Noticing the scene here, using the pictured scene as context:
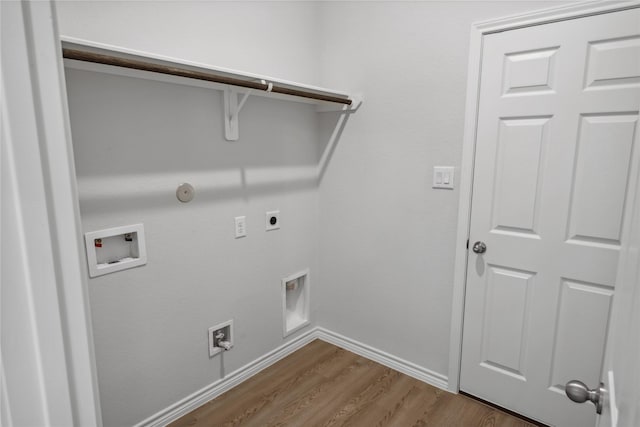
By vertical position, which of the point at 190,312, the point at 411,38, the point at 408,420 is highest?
the point at 411,38

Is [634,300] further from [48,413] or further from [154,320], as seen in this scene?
[154,320]

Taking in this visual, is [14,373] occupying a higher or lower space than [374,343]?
higher

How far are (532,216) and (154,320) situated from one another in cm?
194

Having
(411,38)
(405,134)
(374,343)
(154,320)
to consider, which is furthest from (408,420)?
(411,38)

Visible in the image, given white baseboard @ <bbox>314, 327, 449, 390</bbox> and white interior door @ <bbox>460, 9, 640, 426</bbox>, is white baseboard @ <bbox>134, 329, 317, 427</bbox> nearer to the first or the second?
white baseboard @ <bbox>314, 327, 449, 390</bbox>

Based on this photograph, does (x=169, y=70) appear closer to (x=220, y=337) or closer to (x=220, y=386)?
(x=220, y=337)

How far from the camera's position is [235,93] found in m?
1.93

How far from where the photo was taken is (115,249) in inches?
64.0

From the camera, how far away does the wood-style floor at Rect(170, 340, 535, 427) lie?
193 centimetres

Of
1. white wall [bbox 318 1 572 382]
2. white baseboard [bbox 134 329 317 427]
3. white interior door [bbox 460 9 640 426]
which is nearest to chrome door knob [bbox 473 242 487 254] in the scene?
white interior door [bbox 460 9 640 426]

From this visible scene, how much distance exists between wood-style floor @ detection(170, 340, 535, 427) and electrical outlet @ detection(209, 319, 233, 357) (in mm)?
298

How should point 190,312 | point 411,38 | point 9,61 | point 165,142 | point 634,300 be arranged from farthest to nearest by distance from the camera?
point 411,38, point 190,312, point 165,142, point 634,300, point 9,61

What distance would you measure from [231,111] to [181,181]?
47 centimetres

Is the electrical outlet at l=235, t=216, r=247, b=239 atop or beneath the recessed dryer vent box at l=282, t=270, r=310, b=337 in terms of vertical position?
atop
